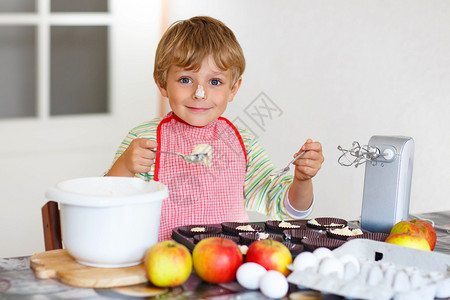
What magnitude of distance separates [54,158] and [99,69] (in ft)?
1.88

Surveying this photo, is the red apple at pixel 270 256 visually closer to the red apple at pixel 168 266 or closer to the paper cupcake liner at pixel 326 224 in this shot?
the red apple at pixel 168 266

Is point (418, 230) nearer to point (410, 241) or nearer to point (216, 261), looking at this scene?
point (410, 241)

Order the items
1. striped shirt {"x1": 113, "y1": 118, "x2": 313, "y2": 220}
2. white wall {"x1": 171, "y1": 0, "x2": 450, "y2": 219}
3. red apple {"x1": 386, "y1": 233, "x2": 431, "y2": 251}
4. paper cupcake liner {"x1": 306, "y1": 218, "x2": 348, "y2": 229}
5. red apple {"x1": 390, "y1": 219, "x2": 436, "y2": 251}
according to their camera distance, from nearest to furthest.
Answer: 1. red apple {"x1": 386, "y1": 233, "x2": 431, "y2": 251}
2. red apple {"x1": 390, "y1": 219, "x2": 436, "y2": 251}
3. paper cupcake liner {"x1": 306, "y1": 218, "x2": 348, "y2": 229}
4. striped shirt {"x1": 113, "y1": 118, "x2": 313, "y2": 220}
5. white wall {"x1": 171, "y1": 0, "x2": 450, "y2": 219}

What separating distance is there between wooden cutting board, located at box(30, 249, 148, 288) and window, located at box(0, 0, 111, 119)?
2.29 m

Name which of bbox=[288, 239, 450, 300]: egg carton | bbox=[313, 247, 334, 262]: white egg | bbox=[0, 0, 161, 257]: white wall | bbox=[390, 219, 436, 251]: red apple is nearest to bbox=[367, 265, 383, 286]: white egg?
bbox=[288, 239, 450, 300]: egg carton

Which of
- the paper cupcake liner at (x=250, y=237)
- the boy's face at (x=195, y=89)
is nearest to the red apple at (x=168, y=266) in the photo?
the paper cupcake liner at (x=250, y=237)

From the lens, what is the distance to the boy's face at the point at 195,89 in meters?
1.81

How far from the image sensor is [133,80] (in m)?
3.66

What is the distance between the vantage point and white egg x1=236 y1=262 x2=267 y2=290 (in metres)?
1.17

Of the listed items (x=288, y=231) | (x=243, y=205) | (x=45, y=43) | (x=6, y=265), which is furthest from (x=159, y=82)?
(x=45, y=43)

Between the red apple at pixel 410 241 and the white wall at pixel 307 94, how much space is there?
4.34 feet

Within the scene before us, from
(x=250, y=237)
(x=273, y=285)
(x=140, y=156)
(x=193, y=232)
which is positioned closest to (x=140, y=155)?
(x=140, y=156)

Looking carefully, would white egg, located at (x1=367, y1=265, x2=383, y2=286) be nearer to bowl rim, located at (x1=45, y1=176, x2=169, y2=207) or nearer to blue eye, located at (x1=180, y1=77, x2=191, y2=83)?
bowl rim, located at (x1=45, y1=176, x2=169, y2=207)

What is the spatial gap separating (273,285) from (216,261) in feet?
0.38
